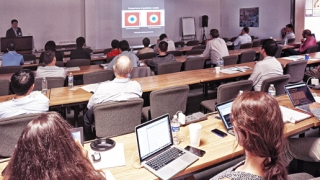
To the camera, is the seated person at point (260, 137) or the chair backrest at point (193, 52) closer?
the seated person at point (260, 137)

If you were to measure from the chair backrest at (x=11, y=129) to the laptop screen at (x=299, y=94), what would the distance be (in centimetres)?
239

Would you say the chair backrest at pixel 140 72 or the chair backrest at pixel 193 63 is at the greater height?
the chair backrest at pixel 193 63

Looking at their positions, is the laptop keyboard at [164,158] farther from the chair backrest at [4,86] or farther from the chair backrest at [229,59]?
the chair backrest at [229,59]

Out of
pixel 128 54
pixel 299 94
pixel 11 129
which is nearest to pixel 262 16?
pixel 128 54

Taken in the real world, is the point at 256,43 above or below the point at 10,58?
above

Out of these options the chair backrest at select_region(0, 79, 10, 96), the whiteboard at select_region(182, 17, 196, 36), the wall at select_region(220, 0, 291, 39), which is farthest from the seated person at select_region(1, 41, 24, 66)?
the wall at select_region(220, 0, 291, 39)

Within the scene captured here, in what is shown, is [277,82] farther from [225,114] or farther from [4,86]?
[4,86]

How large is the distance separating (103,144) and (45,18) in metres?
9.38

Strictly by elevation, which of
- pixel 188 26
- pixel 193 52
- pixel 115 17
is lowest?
pixel 193 52

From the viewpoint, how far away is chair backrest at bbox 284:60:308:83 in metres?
4.97

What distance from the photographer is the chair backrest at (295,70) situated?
4973mm

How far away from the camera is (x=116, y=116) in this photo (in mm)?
3057

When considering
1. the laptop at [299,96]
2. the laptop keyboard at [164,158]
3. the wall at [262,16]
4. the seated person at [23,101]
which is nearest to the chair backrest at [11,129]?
the seated person at [23,101]

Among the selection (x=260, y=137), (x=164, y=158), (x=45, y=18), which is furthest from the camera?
(x=45, y=18)
